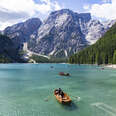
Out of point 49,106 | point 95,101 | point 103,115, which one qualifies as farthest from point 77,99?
point 103,115

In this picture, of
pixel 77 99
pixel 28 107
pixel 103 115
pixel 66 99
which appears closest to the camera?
pixel 103 115

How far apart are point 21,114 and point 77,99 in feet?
52.2

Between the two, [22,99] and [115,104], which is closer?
[115,104]

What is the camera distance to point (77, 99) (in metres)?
41.7

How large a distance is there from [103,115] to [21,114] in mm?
15282

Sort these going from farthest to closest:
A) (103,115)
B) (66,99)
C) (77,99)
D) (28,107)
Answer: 1. (77,99)
2. (66,99)
3. (28,107)
4. (103,115)

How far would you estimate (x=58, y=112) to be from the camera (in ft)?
105

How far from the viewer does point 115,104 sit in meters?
37.2

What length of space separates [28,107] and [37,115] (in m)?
5.39

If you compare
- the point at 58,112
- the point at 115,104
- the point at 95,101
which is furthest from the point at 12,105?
the point at 115,104

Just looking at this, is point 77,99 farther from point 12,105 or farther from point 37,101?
point 12,105

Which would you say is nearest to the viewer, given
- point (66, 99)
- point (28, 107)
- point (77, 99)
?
point (28, 107)

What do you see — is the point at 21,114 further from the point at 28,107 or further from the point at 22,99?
the point at 22,99

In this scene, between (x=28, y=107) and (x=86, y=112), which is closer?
(x=86, y=112)
